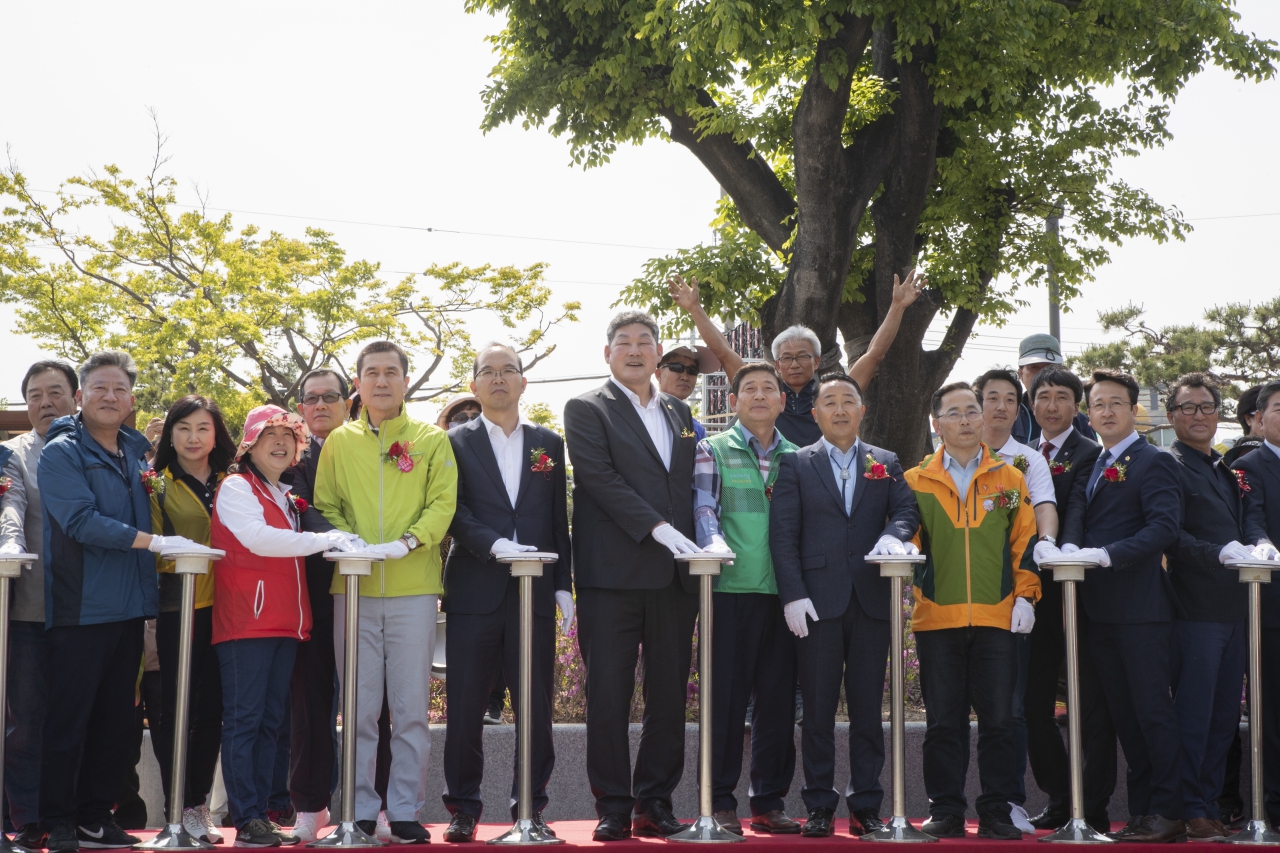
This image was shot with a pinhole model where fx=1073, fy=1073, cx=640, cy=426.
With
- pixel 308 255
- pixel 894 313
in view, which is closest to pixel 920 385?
pixel 894 313

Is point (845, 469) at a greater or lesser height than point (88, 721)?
greater

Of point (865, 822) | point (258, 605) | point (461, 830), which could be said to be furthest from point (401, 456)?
point (865, 822)

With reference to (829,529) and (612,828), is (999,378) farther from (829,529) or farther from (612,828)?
(612,828)

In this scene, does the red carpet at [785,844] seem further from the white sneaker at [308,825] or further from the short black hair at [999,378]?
the short black hair at [999,378]

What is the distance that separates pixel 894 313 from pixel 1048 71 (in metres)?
7.50

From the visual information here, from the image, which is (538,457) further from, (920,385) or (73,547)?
(920,385)

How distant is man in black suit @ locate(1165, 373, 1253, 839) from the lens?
492cm

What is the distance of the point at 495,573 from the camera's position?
4.74m

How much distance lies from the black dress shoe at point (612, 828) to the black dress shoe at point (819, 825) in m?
0.78

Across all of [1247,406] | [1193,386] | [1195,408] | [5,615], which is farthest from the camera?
[1247,406]

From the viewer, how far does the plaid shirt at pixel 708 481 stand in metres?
Answer: 4.91

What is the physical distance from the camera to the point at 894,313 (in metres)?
6.37

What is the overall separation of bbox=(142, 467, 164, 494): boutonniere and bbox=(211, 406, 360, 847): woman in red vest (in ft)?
1.15

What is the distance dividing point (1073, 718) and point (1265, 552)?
1.14 metres
